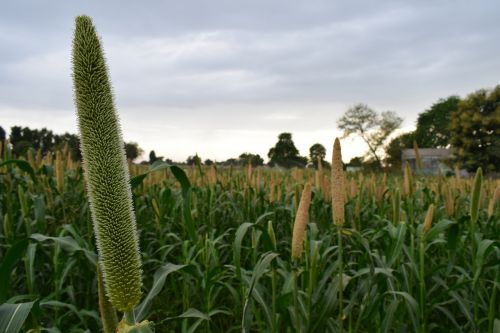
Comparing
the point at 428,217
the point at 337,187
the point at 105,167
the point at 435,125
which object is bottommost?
the point at 428,217

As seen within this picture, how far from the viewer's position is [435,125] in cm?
8019

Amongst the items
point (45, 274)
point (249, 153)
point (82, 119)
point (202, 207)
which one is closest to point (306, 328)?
point (82, 119)

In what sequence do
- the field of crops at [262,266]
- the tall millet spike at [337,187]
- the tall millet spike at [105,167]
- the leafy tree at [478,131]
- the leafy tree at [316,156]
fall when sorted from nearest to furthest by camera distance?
the tall millet spike at [105,167] < the tall millet spike at [337,187] < the field of crops at [262,266] < the leafy tree at [316,156] < the leafy tree at [478,131]

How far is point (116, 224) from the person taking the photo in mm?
1096

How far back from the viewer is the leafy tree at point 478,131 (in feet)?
125

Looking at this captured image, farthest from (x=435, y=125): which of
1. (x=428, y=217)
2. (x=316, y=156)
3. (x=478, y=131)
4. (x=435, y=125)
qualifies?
(x=428, y=217)

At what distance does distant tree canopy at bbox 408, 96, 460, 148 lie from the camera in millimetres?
76750

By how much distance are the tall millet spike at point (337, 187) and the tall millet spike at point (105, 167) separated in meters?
1.25

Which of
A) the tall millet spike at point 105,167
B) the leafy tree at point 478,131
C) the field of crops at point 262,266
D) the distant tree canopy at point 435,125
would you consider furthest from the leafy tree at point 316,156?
the distant tree canopy at point 435,125

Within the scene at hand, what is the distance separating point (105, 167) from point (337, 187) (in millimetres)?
1340

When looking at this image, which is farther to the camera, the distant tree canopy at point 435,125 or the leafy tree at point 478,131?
the distant tree canopy at point 435,125

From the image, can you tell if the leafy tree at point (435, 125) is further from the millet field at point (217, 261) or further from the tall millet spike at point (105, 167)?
the tall millet spike at point (105, 167)

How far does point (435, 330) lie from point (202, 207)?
314cm

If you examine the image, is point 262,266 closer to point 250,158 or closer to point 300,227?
point 300,227
